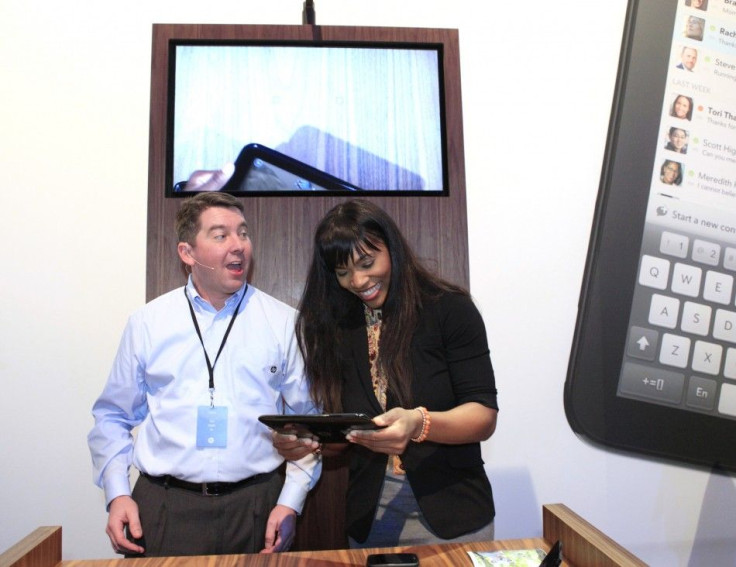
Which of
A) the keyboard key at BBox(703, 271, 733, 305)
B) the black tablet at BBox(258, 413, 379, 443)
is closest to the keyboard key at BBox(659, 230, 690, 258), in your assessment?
the keyboard key at BBox(703, 271, 733, 305)

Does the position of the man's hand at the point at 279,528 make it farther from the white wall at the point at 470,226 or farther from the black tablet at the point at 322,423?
the white wall at the point at 470,226

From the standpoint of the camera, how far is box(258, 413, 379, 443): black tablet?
1382 millimetres

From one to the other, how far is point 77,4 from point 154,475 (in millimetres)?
1734

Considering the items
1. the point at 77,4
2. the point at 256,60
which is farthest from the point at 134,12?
the point at 256,60

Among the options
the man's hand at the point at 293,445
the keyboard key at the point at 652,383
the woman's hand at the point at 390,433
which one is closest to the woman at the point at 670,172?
the keyboard key at the point at 652,383

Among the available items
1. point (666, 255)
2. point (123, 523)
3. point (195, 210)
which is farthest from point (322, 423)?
point (666, 255)

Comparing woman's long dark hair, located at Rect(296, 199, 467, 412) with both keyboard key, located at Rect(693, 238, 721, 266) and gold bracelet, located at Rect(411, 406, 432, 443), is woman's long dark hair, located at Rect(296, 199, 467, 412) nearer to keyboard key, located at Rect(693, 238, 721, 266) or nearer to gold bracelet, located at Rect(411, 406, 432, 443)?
gold bracelet, located at Rect(411, 406, 432, 443)

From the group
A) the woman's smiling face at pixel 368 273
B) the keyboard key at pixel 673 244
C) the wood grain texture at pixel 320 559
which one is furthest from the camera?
the keyboard key at pixel 673 244

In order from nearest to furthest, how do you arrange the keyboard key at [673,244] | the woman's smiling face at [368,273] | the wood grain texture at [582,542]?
the wood grain texture at [582,542], the woman's smiling face at [368,273], the keyboard key at [673,244]

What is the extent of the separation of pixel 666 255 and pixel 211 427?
1.80 m

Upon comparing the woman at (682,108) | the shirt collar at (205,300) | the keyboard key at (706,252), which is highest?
the woman at (682,108)

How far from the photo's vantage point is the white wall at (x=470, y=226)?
2363 mm

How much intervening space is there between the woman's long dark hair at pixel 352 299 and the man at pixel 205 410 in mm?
199

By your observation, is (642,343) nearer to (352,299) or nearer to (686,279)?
(686,279)
